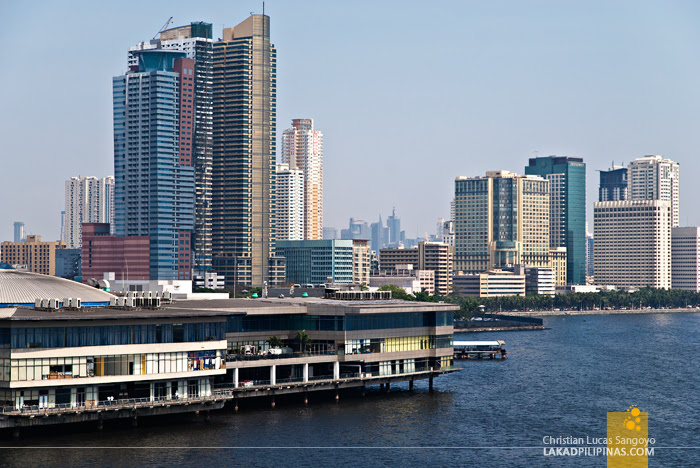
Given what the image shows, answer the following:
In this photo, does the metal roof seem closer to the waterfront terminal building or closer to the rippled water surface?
the waterfront terminal building

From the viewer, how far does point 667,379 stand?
174125 millimetres

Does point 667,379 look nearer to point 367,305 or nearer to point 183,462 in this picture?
point 367,305

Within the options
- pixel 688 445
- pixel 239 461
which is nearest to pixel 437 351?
pixel 688 445

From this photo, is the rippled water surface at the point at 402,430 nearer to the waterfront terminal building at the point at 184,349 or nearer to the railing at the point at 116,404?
the railing at the point at 116,404

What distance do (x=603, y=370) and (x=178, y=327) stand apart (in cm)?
9734

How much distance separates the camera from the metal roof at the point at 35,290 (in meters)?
121

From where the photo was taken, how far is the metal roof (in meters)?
121

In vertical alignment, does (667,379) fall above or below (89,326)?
below

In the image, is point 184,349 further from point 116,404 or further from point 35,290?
point 35,290

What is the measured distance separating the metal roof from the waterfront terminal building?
175 millimetres

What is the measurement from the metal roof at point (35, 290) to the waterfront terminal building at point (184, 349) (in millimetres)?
175

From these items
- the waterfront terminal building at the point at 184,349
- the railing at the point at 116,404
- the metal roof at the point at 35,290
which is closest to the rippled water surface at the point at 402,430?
the railing at the point at 116,404

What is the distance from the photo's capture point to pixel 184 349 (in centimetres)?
11906

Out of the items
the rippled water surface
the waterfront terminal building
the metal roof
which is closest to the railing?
the waterfront terminal building
